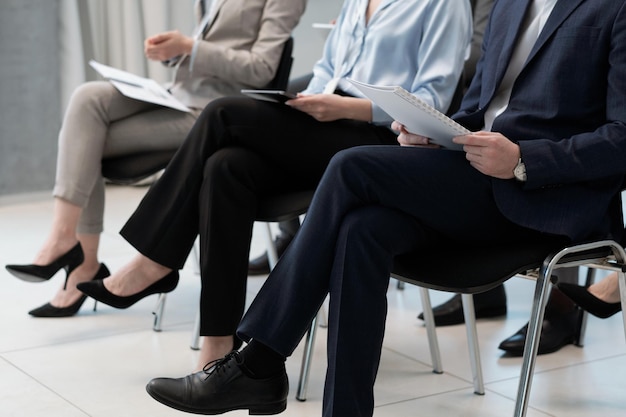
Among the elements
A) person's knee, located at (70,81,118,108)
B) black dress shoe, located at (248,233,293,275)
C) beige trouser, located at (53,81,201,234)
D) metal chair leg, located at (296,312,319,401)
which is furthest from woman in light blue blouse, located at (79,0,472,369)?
black dress shoe, located at (248,233,293,275)

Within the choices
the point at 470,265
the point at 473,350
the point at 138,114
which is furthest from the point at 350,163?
the point at 138,114

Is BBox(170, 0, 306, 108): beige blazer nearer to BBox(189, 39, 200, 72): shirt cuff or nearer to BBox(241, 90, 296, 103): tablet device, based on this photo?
BBox(189, 39, 200, 72): shirt cuff

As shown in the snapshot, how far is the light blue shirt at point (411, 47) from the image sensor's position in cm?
221

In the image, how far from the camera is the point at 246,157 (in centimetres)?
213

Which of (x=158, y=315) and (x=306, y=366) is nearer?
(x=306, y=366)

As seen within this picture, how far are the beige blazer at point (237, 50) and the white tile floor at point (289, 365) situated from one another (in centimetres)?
63

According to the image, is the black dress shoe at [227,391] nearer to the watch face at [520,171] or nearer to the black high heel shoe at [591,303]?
the watch face at [520,171]

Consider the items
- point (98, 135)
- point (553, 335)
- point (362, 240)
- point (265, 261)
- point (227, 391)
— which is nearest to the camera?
point (362, 240)

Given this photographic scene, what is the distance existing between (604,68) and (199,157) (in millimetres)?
901

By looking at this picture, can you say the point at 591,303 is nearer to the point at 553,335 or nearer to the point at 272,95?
the point at 553,335

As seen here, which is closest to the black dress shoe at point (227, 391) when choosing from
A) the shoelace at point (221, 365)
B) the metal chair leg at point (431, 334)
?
the shoelace at point (221, 365)

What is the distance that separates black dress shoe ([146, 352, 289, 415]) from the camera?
5.46 ft

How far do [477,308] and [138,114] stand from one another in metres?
1.07

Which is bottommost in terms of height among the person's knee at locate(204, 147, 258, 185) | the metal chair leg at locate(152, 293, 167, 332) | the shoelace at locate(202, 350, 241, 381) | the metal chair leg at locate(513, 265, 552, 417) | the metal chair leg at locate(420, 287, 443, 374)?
the metal chair leg at locate(152, 293, 167, 332)
